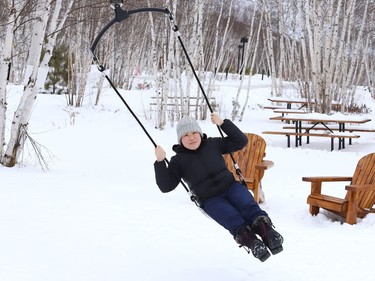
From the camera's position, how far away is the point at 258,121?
16.7 meters

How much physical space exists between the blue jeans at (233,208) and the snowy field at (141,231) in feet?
1.47

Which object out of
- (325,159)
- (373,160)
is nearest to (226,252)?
(373,160)

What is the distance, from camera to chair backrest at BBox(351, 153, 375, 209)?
18.7 ft

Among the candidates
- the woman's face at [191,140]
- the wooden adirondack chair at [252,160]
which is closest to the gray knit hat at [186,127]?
the woman's face at [191,140]

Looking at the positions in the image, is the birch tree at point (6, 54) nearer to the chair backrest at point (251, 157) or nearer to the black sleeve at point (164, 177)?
the chair backrest at point (251, 157)

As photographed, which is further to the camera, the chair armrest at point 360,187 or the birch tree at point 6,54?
the birch tree at point 6,54

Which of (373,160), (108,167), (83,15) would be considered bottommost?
(108,167)

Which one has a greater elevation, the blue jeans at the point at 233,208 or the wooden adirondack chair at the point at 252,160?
the blue jeans at the point at 233,208

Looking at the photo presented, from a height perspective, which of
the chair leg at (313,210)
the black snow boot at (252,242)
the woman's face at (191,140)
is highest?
the woman's face at (191,140)

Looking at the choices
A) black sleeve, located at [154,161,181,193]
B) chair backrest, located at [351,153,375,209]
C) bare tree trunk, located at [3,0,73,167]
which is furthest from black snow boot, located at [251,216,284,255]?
bare tree trunk, located at [3,0,73,167]

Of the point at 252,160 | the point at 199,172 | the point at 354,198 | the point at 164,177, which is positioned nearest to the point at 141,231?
the point at 164,177

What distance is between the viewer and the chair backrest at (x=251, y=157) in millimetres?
6930

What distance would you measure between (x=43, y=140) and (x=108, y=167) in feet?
10.9

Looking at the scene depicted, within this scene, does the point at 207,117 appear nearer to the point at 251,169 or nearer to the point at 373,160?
the point at 251,169
